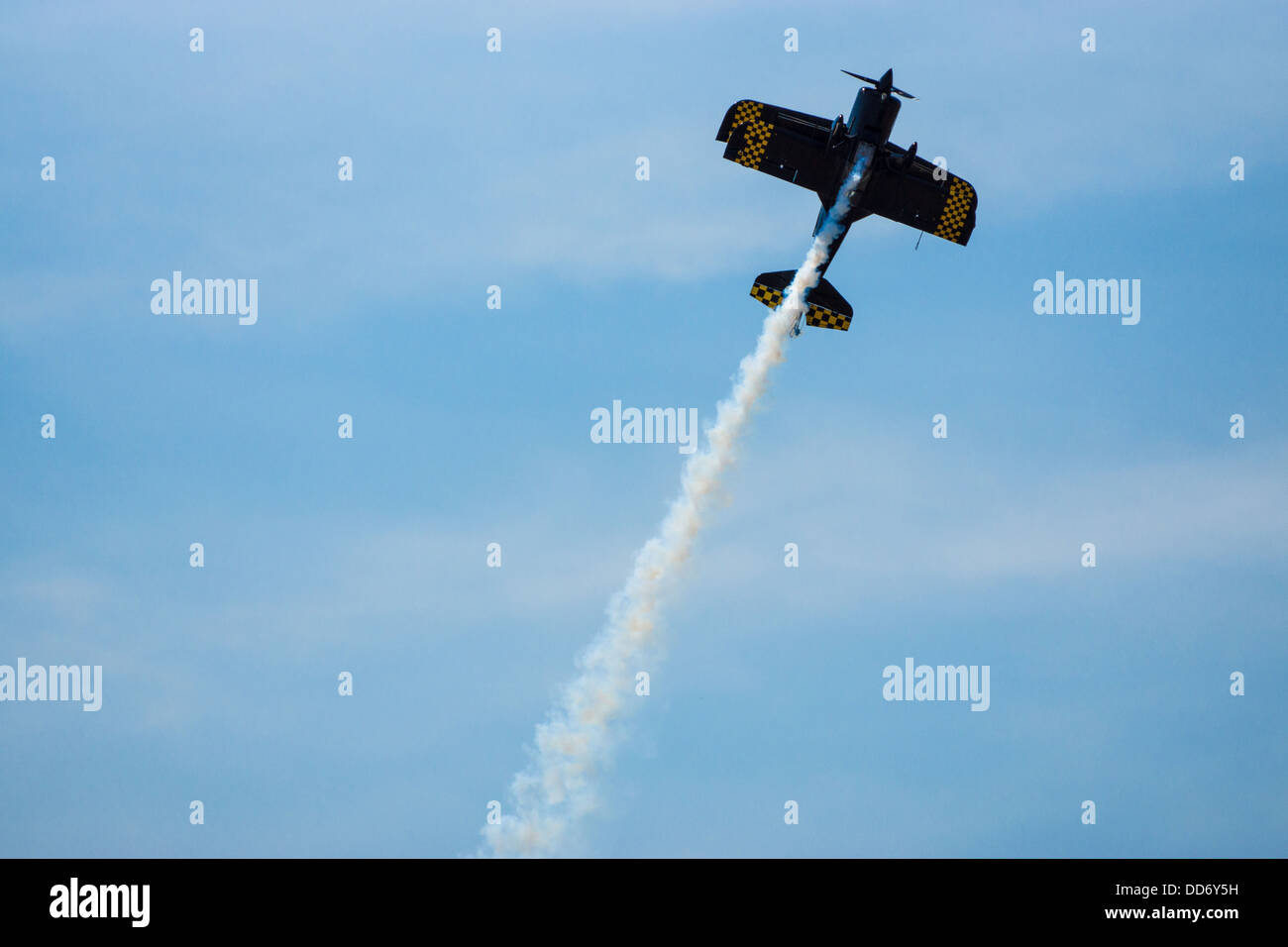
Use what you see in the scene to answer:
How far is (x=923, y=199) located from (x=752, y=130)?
270 inches

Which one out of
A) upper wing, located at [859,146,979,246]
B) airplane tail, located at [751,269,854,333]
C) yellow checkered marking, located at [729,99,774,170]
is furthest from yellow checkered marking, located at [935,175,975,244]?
Result: yellow checkered marking, located at [729,99,774,170]

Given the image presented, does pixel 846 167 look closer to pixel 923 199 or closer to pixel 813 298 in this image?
pixel 923 199

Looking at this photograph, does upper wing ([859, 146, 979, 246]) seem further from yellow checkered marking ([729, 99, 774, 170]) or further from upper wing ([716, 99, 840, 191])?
yellow checkered marking ([729, 99, 774, 170])

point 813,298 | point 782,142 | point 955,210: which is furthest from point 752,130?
point 955,210

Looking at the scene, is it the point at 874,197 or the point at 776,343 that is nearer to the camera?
the point at 874,197

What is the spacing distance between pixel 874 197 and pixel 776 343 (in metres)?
7.51

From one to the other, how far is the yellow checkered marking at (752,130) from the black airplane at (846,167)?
0.11ft

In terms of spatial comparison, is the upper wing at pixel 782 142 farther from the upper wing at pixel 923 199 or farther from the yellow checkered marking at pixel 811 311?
the yellow checkered marking at pixel 811 311

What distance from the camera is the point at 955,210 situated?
66.2 m
